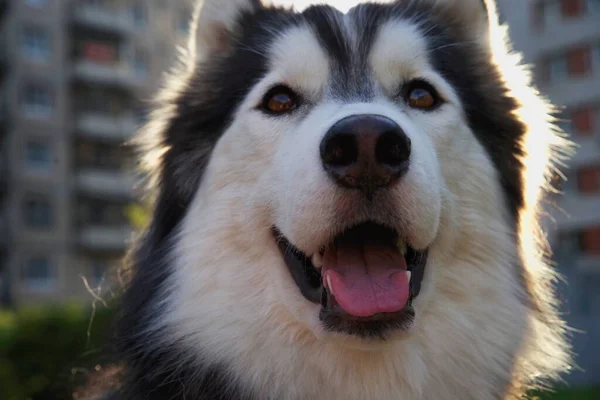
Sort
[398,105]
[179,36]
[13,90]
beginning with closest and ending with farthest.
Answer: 1. [398,105]
2. [13,90]
3. [179,36]

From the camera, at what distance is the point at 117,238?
41.5 meters

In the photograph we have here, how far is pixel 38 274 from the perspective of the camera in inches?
1510

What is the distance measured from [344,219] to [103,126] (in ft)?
134

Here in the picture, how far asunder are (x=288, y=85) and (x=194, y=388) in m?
1.62

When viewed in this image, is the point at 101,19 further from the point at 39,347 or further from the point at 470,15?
the point at 470,15

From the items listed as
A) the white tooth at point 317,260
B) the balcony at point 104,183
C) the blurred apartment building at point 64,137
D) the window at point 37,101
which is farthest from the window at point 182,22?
the white tooth at point 317,260

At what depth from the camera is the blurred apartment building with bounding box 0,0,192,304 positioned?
124ft

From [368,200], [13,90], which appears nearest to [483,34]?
[368,200]

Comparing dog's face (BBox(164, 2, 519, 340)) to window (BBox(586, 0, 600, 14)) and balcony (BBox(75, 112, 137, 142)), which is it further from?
balcony (BBox(75, 112, 137, 142))

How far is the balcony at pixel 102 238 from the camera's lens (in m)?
40.2

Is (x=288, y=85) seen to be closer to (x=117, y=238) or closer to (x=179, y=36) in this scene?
(x=117, y=238)

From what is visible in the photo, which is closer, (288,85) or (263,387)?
(263,387)

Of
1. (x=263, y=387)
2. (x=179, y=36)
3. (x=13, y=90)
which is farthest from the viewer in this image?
(x=179, y=36)

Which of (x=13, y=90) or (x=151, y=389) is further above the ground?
(x=151, y=389)
